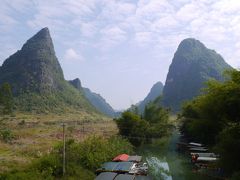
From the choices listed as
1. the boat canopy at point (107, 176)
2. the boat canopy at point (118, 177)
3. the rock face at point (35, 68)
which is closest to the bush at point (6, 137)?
the boat canopy at point (107, 176)

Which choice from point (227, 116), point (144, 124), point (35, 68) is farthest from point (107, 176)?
→ point (35, 68)

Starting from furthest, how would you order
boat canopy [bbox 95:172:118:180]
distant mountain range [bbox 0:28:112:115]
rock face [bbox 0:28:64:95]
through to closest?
rock face [bbox 0:28:64:95]
distant mountain range [bbox 0:28:112:115]
boat canopy [bbox 95:172:118:180]

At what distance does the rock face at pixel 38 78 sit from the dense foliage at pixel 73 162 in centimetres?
8415

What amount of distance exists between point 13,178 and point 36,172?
2.64 metres

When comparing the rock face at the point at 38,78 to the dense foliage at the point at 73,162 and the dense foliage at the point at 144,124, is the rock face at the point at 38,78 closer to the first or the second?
the dense foliage at the point at 144,124

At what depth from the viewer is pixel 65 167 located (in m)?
24.8

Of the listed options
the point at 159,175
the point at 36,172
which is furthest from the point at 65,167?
the point at 159,175

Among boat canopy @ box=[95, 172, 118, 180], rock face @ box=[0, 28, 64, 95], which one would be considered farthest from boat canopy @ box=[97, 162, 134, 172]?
rock face @ box=[0, 28, 64, 95]

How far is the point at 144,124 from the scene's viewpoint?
5275cm

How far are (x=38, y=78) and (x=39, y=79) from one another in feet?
3.19

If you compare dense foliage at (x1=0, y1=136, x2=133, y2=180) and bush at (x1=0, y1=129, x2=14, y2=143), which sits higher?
bush at (x1=0, y1=129, x2=14, y2=143)

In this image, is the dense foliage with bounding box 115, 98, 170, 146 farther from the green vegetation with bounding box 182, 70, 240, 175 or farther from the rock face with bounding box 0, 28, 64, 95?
the rock face with bounding box 0, 28, 64, 95

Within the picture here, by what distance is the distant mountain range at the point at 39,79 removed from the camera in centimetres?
12225

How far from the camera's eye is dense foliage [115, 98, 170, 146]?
2004 inches
